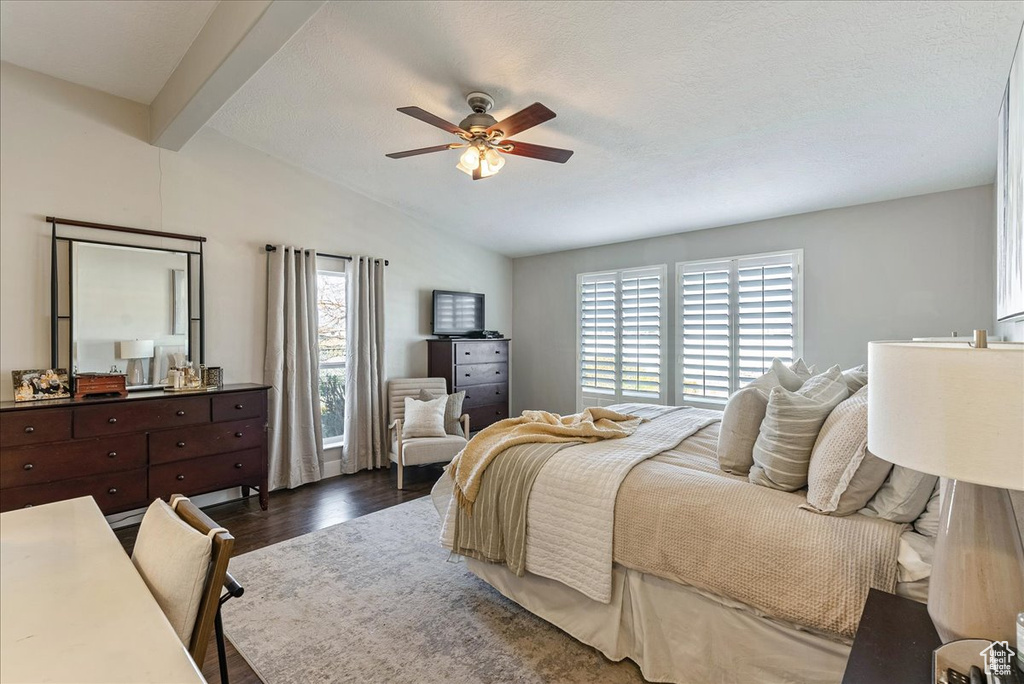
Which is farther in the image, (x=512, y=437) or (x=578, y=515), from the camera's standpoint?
(x=512, y=437)

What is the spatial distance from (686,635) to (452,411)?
319 centimetres

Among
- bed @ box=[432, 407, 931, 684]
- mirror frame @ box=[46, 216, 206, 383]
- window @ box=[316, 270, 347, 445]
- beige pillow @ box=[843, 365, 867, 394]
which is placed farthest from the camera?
window @ box=[316, 270, 347, 445]

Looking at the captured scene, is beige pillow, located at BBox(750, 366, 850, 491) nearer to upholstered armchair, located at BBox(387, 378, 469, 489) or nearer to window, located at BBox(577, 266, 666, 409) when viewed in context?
upholstered armchair, located at BBox(387, 378, 469, 489)

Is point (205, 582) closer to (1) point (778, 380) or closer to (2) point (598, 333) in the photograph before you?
(1) point (778, 380)

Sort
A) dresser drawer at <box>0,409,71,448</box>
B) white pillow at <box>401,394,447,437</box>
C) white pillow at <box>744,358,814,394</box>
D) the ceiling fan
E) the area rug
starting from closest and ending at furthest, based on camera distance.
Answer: the area rug
white pillow at <box>744,358,814,394</box>
the ceiling fan
dresser drawer at <box>0,409,71,448</box>
white pillow at <box>401,394,447,437</box>

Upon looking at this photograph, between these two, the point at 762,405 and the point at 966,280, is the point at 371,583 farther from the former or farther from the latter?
the point at 966,280

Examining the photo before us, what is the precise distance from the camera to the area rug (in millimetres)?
1931

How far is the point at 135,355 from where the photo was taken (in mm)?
3475

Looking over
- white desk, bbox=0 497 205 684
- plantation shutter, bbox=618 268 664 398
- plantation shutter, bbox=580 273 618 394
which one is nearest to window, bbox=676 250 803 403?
plantation shutter, bbox=618 268 664 398

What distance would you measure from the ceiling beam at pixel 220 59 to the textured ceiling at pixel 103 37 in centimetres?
8

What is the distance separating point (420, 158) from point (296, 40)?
1.32 m

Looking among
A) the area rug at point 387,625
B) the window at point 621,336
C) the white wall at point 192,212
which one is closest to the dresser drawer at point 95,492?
the white wall at point 192,212

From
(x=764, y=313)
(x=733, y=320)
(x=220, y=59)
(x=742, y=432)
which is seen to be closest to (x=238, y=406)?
(x=220, y=59)

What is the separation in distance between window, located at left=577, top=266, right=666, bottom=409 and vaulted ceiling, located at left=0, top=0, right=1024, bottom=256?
41.3 inches
